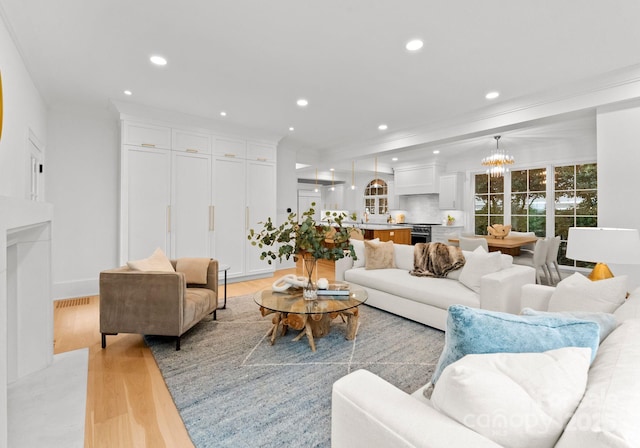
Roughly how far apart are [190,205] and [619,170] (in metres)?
5.32

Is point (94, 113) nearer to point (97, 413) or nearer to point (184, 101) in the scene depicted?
point (184, 101)

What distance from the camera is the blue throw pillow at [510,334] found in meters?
0.99

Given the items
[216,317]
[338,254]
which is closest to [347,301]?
[338,254]

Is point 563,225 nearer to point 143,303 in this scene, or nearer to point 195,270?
point 195,270

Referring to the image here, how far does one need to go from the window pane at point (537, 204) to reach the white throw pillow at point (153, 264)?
6655 mm

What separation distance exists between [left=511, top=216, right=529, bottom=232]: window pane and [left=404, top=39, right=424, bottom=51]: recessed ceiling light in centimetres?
522

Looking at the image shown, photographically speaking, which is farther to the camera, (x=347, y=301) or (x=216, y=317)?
(x=216, y=317)

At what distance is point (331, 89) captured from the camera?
3.69 meters

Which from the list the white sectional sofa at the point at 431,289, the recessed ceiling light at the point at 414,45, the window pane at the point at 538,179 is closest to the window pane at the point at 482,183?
the window pane at the point at 538,179

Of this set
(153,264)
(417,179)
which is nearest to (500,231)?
(417,179)

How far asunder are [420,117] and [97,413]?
15.6ft

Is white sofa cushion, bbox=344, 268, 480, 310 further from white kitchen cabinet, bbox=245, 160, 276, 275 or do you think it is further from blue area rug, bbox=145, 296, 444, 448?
white kitchen cabinet, bbox=245, 160, 276, 275

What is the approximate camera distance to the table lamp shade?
2.05m

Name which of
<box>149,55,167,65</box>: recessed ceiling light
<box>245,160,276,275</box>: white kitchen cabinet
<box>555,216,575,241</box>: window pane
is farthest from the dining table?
<box>149,55,167,65</box>: recessed ceiling light
